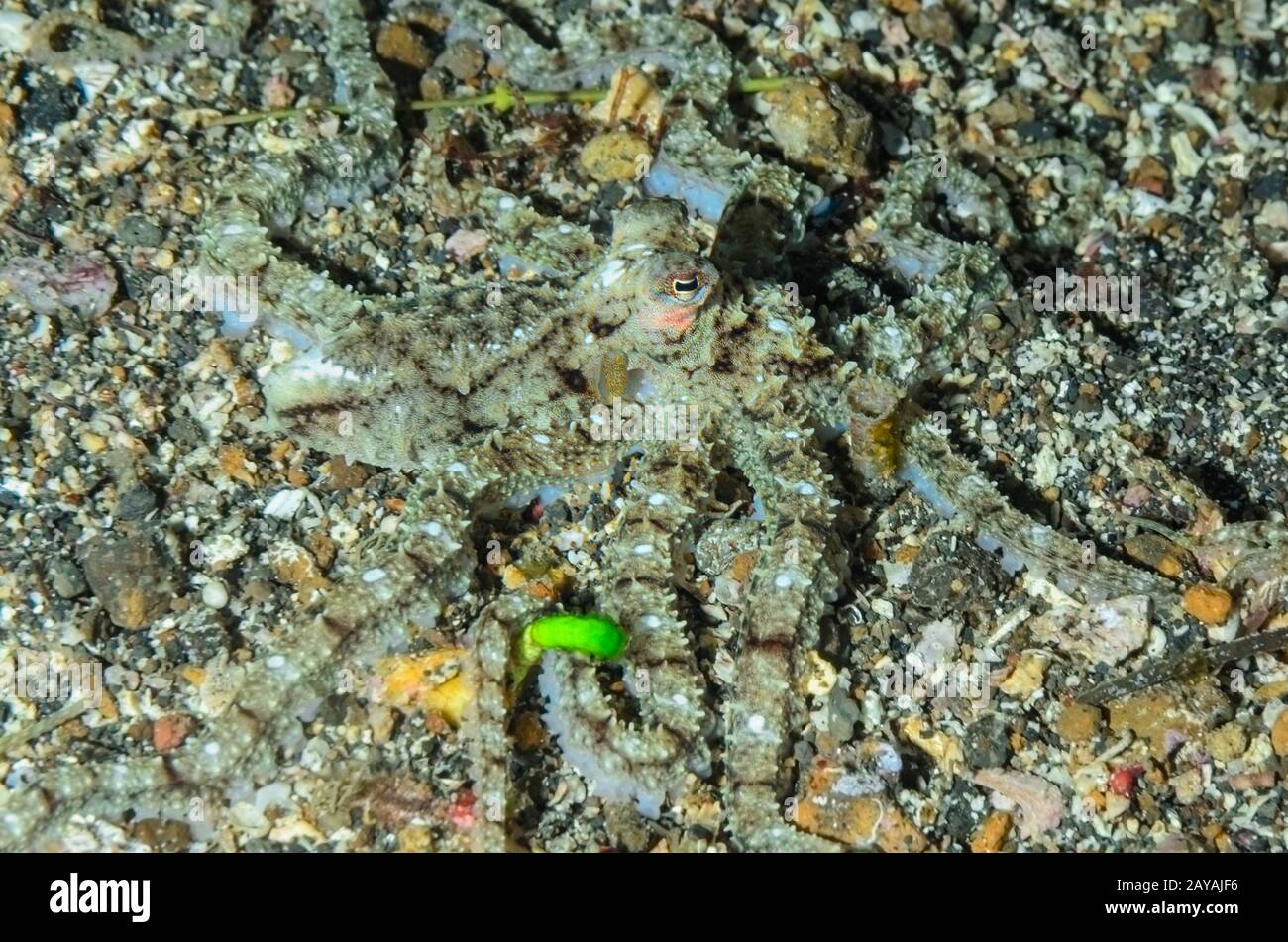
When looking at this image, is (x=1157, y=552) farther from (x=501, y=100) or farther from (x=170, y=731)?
(x=170, y=731)

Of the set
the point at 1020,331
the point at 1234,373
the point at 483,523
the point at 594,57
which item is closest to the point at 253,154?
the point at 594,57

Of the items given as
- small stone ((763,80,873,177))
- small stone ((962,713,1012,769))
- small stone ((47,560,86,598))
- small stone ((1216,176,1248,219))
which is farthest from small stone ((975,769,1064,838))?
small stone ((47,560,86,598))

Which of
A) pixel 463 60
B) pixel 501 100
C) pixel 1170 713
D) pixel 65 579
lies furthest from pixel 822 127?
pixel 65 579

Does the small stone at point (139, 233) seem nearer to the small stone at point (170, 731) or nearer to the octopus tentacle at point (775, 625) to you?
the small stone at point (170, 731)

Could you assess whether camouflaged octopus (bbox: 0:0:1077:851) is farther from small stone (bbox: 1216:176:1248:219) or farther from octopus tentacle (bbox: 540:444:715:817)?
small stone (bbox: 1216:176:1248:219)

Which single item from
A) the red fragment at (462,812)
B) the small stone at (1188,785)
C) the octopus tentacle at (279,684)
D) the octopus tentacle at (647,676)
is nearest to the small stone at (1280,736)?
the small stone at (1188,785)

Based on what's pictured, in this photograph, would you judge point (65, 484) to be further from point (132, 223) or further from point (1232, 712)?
point (1232, 712)

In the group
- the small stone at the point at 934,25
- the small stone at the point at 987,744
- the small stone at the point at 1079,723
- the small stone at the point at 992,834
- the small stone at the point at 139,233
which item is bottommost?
the small stone at the point at 992,834
